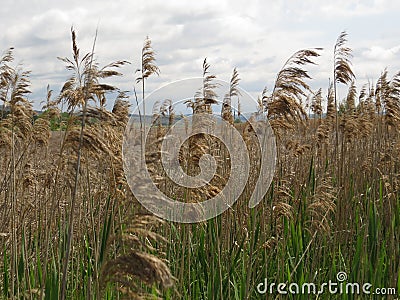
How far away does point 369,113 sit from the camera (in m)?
7.49

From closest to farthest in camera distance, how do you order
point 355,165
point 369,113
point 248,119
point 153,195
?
point 153,195 < point 248,119 < point 355,165 < point 369,113

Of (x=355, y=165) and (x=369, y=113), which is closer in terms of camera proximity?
(x=355, y=165)

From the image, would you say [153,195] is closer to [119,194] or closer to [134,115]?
[119,194]

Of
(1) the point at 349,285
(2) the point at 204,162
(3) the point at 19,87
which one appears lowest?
(1) the point at 349,285

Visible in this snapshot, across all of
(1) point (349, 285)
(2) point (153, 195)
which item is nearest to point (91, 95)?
(2) point (153, 195)

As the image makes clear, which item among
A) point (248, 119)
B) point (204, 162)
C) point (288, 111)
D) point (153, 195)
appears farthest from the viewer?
point (248, 119)

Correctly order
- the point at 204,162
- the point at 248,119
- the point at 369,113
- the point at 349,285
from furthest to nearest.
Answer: the point at 369,113
the point at 248,119
the point at 204,162
the point at 349,285

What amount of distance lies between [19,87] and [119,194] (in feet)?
3.83

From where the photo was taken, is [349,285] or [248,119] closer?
[349,285]

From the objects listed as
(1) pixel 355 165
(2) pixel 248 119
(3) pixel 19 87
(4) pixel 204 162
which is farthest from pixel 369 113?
(3) pixel 19 87

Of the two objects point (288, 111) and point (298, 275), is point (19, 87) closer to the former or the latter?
point (288, 111)

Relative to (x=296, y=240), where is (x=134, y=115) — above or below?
above

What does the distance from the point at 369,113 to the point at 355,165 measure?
1.71 meters

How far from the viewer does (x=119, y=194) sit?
2.80 meters
